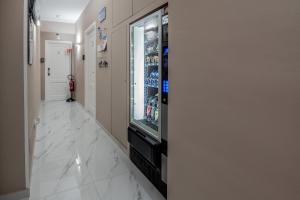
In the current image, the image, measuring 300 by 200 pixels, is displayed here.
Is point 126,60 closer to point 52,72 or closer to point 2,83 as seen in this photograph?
point 2,83

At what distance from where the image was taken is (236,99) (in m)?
1.07

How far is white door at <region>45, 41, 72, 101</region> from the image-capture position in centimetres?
836

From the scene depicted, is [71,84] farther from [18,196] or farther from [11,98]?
[18,196]

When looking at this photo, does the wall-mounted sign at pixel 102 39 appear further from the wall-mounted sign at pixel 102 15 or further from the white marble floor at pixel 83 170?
the white marble floor at pixel 83 170

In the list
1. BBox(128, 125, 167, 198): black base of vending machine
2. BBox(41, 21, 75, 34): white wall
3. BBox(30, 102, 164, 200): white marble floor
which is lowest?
BBox(30, 102, 164, 200): white marble floor

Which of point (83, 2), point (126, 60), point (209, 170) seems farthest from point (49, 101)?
point (209, 170)

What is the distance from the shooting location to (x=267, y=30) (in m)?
0.92

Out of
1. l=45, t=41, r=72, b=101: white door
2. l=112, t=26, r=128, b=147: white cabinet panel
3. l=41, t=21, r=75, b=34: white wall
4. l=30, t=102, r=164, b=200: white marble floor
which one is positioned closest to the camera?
l=30, t=102, r=164, b=200: white marble floor

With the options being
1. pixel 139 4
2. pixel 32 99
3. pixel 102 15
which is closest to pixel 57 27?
pixel 102 15

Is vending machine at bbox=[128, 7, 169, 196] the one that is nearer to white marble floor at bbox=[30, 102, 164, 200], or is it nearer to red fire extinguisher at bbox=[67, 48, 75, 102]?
white marble floor at bbox=[30, 102, 164, 200]

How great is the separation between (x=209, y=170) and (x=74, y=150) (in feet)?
8.63

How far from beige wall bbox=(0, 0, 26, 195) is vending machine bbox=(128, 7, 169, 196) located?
3.84ft

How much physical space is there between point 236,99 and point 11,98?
1941 millimetres

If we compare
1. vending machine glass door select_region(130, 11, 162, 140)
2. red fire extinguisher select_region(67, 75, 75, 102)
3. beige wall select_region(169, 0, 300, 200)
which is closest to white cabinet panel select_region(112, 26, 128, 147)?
vending machine glass door select_region(130, 11, 162, 140)
